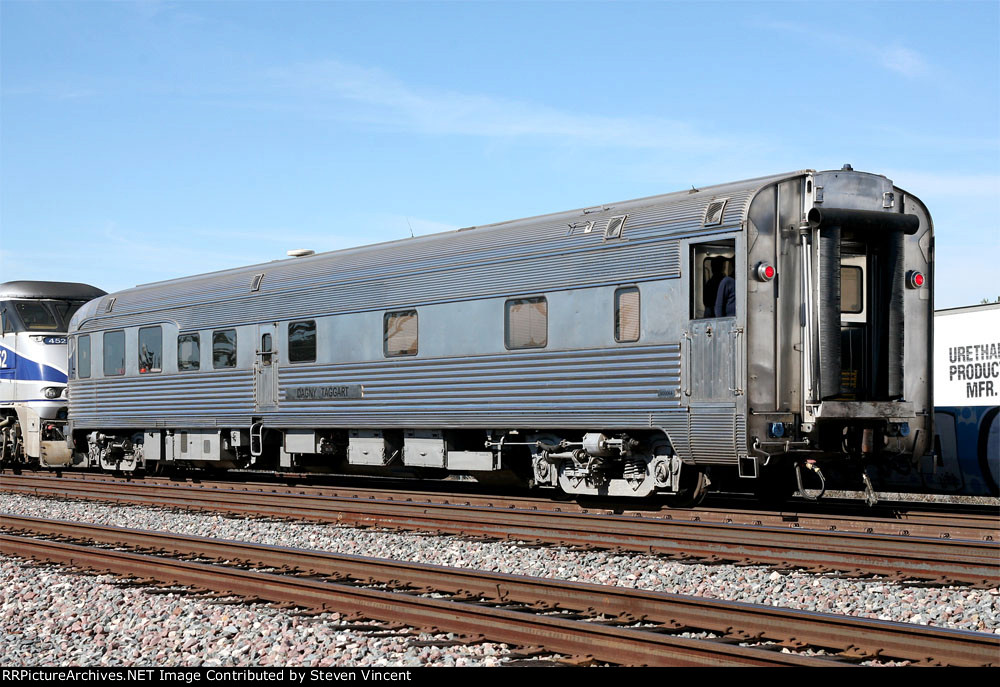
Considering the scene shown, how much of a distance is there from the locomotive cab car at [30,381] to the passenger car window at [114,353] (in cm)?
263

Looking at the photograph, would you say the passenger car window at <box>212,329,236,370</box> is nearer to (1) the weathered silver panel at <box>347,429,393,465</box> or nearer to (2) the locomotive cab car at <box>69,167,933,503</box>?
(2) the locomotive cab car at <box>69,167,933,503</box>

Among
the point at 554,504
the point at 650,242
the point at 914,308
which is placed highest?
the point at 650,242

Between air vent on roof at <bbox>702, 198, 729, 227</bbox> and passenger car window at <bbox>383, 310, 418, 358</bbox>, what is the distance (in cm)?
504

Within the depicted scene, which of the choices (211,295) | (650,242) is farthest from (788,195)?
(211,295)

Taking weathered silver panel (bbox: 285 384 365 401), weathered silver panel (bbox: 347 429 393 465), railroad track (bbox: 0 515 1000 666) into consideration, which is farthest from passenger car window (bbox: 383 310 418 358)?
railroad track (bbox: 0 515 1000 666)

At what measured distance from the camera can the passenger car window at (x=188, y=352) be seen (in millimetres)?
19766

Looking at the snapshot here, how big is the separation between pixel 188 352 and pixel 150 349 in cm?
132

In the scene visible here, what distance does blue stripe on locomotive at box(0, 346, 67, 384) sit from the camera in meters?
23.8

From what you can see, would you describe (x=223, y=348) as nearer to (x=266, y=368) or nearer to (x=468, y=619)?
(x=266, y=368)

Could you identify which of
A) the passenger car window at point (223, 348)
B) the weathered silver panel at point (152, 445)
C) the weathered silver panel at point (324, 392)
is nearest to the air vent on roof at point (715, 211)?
the weathered silver panel at point (324, 392)

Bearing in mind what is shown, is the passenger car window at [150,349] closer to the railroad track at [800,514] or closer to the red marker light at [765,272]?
the railroad track at [800,514]

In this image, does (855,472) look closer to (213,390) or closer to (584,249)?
(584,249)

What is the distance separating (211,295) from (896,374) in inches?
471

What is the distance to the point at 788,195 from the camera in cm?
1215
